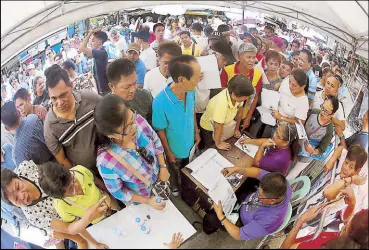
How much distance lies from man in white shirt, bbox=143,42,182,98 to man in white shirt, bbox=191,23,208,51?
273mm

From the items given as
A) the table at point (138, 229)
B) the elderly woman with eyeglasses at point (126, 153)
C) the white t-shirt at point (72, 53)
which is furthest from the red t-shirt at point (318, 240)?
the white t-shirt at point (72, 53)

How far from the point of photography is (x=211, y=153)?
2637 mm

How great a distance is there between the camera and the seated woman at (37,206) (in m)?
1.72

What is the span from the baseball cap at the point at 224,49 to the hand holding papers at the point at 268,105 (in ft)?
1.16

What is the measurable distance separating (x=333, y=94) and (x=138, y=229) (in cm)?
153

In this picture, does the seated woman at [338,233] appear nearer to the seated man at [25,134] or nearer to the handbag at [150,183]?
the handbag at [150,183]

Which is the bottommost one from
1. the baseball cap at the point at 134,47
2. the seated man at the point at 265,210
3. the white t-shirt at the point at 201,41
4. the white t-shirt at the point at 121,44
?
the seated man at the point at 265,210

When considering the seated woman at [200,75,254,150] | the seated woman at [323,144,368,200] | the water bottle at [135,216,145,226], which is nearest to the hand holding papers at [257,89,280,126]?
the seated woman at [200,75,254,150]

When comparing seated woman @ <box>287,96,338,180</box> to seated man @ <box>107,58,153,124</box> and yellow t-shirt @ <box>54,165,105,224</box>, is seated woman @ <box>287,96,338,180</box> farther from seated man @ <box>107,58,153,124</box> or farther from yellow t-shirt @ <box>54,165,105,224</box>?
yellow t-shirt @ <box>54,165,105,224</box>

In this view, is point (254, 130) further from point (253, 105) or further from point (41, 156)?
point (41, 156)

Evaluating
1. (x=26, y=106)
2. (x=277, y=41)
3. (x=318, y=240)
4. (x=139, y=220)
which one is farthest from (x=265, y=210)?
(x=26, y=106)

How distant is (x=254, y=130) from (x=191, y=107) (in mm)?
783

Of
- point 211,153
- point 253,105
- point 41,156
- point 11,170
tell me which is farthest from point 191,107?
point 11,170

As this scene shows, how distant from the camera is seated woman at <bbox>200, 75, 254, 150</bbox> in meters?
2.34
